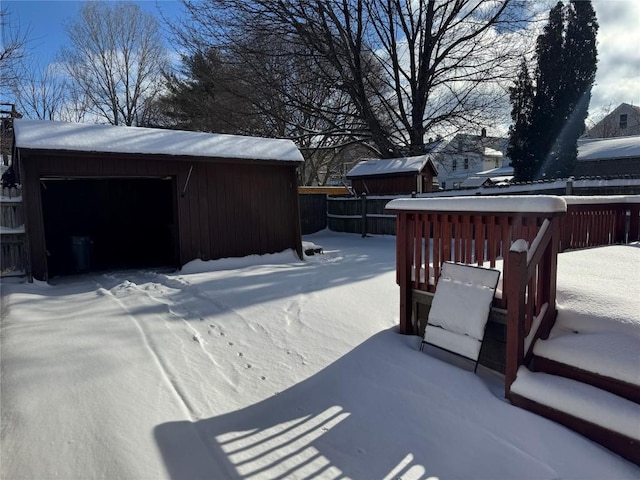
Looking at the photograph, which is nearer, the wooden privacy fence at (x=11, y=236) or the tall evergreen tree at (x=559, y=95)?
the wooden privacy fence at (x=11, y=236)

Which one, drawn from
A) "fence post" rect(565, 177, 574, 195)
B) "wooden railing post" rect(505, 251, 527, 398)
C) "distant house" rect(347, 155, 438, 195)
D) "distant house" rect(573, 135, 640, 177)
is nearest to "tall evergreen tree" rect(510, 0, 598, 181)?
"distant house" rect(573, 135, 640, 177)

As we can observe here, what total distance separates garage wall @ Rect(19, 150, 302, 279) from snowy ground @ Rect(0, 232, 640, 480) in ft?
7.94

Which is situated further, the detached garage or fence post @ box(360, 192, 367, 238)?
fence post @ box(360, 192, 367, 238)

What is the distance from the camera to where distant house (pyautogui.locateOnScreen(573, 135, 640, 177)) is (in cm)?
1906

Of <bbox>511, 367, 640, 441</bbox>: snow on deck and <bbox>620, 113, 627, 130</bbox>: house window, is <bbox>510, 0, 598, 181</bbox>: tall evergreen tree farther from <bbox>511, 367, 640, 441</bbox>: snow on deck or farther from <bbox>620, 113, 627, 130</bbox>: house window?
<bbox>620, 113, 627, 130</bbox>: house window

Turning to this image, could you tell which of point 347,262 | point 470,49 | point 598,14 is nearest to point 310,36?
point 470,49

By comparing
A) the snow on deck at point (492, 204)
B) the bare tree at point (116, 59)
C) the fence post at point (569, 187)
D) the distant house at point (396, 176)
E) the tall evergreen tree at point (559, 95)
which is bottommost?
the snow on deck at point (492, 204)

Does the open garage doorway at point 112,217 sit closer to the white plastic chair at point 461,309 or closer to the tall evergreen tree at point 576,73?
the white plastic chair at point 461,309

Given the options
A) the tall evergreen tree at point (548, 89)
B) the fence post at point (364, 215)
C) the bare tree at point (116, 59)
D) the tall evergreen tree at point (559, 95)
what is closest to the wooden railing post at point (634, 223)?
the fence post at point (364, 215)

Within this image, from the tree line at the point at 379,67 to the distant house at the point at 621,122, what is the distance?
69.0 feet

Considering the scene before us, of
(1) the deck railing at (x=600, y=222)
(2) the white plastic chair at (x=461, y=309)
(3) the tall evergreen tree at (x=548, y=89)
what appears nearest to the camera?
(2) the white plastic chair at (x=461, y=309)

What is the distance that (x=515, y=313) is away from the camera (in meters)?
2.66

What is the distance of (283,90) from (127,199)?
23.2ft

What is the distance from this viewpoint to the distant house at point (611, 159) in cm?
1906
